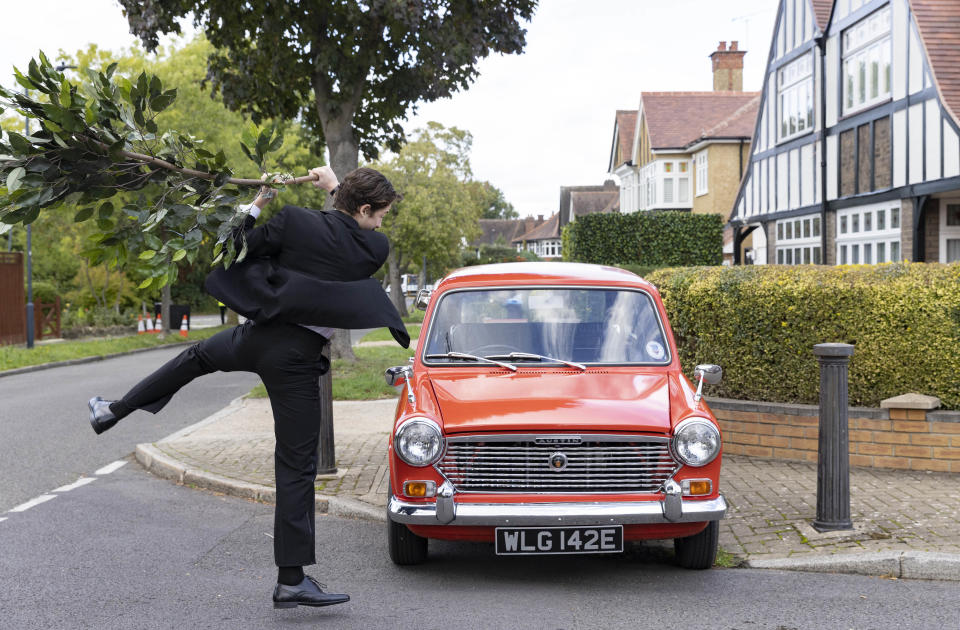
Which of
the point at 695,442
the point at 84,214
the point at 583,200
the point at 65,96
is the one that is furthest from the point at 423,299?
the point at 583,200

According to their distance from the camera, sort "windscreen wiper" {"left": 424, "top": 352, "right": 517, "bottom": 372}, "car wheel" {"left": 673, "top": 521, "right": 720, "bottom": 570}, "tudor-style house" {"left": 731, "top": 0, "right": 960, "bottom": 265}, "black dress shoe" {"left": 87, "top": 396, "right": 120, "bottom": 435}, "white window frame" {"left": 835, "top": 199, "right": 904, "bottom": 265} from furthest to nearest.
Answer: "white window frame" {"left": 835, "top": 199, "right": 904, "bottom": 265}
"tudor-style house" {"left": 731, "top": 0, "right": 960, "bottom": 265}
"windscreen wiper" {"left": 424, "top": 352, "right": 517, "bottom": 372}
"car wheel" {"left": 673, "top": 521, "right": 720, "bottom": 570}
"black dress shoe" {"left": 87, "top": 396, "right": 120, "bottom": 435}

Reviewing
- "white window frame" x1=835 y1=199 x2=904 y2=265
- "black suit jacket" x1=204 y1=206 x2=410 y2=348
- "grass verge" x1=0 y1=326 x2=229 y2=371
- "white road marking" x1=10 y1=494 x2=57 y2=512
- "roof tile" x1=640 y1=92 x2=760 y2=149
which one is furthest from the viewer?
"roof tile" x1=640 y1=92 x2=760 y2=149

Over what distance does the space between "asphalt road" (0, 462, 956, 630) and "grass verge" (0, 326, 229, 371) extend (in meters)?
13.6

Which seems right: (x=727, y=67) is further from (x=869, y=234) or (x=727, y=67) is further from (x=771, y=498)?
(x=771, y=498)

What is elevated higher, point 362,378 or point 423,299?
point 423,299

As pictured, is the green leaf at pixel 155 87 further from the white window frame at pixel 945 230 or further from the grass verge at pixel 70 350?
the white window frame at pixel 945 230

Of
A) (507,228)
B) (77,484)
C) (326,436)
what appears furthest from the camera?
(507,228)

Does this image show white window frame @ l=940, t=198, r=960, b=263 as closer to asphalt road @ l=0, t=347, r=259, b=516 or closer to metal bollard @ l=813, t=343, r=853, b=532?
asphalt road @ l=0, t=347, r=259, b=516

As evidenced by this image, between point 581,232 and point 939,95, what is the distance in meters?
15.6

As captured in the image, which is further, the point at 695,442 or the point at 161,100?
the point at 695,442

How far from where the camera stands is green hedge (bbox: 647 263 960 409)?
741cm

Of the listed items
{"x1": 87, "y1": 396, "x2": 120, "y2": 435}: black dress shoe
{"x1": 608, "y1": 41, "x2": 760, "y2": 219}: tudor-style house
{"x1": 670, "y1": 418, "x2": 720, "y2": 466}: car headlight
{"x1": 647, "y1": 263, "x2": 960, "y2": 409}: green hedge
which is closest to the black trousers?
{"x1": 87, "y1": 396, "x2": 120, "y2": 435}: black dress shoe

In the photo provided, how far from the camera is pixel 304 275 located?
175 inches

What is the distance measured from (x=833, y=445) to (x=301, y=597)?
3349 mm
